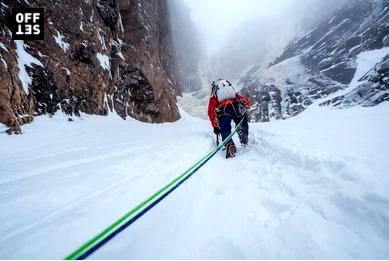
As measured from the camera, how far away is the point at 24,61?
10562 millimetres

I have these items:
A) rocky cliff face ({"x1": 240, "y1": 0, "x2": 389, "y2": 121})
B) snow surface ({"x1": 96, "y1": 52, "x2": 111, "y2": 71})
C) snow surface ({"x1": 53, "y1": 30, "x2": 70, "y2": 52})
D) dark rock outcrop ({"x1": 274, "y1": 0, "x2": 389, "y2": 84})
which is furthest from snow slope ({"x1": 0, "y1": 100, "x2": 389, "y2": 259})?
dark rock outcrop ({"x1": 274, "y1": 0, "x2": 389, "y2": 84})

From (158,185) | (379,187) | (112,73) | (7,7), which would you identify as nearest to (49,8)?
(7,7)

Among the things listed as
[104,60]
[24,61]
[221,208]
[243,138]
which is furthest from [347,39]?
[221,208]

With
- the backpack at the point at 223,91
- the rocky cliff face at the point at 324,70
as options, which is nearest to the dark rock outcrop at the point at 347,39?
the rocky cliff face at the point at 324,70

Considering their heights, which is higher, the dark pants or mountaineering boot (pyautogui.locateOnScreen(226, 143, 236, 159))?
the dark pants

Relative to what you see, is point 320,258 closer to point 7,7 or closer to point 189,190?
point 189,190

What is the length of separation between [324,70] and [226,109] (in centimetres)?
9423

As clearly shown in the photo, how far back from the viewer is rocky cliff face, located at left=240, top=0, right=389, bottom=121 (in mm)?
76688

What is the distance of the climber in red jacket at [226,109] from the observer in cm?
637

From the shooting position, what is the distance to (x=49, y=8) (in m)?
13.2

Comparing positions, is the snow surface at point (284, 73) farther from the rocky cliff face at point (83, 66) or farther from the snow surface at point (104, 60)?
the snow surface at point (104, 60)

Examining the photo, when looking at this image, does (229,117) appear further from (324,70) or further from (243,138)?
(324,70)

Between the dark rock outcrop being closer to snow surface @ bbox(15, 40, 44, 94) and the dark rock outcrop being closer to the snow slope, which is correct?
snow surface @ bbox(15, 40, 44, 94)

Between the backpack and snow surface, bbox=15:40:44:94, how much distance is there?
7.76 metres
